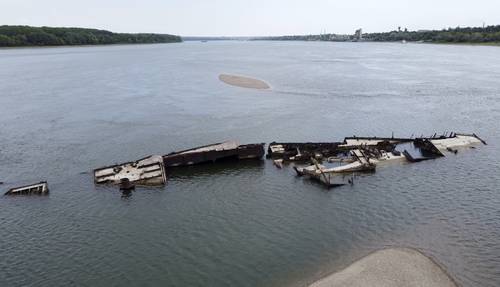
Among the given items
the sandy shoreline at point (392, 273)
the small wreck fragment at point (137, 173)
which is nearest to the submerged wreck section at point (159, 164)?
the small wreck fragment at point (137, 173)

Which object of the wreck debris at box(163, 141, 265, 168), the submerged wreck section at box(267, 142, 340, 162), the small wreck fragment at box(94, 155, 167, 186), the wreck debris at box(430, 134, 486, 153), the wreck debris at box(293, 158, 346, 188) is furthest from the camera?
the wreck debris at box(430, 134, 486, 153)

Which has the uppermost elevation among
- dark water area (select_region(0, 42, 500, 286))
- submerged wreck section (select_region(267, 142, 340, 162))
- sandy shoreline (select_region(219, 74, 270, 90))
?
sandy shoreline (select_region(219, 74, 270, 90))

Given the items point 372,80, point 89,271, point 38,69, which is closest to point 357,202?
point 89,271

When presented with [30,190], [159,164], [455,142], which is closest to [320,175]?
[159,164]

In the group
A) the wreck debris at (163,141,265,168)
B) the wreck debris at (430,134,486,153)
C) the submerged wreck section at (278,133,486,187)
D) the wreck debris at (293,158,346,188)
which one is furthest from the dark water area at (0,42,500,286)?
the wreck debris at (430,134,486,153)

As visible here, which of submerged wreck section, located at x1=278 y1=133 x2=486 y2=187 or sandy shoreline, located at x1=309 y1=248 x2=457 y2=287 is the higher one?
submerged wreck section, located at x1=278 y1=133 x2=486 y2=187

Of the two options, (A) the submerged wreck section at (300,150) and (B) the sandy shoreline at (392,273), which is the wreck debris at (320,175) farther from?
(B) the sandy shoreline at (392,273)

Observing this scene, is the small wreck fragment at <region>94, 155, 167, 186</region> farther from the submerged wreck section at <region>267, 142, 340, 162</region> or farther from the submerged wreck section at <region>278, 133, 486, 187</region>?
the submerged wreck section at <region>267, 142, 340, 162</region>
